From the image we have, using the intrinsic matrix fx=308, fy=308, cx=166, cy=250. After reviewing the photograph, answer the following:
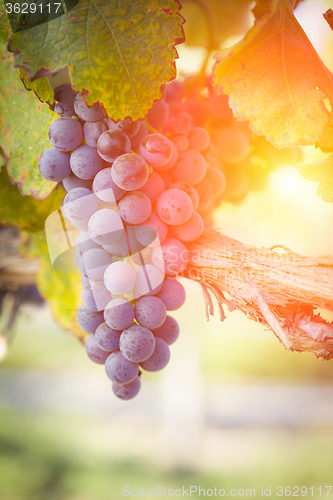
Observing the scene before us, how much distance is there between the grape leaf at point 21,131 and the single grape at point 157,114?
0.39 ft

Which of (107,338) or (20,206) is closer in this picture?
(107,338)

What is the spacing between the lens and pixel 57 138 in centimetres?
30

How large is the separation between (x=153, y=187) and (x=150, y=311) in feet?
0.42

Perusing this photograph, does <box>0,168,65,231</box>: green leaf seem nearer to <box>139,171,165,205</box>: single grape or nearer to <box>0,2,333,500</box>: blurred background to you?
<box>139,171,165,205</box>: single grape

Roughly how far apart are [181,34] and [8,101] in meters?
0.24

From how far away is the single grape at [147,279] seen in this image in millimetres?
318

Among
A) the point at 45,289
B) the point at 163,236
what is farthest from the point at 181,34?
the point at 45,289

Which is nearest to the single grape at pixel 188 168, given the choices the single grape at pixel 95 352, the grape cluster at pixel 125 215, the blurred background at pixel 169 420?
the grape cluster at pixel 125 215

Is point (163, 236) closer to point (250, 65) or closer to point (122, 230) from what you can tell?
point (122, 230)

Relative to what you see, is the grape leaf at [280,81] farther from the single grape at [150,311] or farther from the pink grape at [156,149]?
the single grape at [150,311]

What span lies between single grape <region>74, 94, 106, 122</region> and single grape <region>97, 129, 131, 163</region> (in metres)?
0.02

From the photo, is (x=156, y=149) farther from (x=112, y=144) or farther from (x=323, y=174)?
(x=323, y=174)

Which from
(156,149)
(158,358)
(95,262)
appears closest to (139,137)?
(156,149)

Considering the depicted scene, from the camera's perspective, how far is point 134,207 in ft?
0.98
